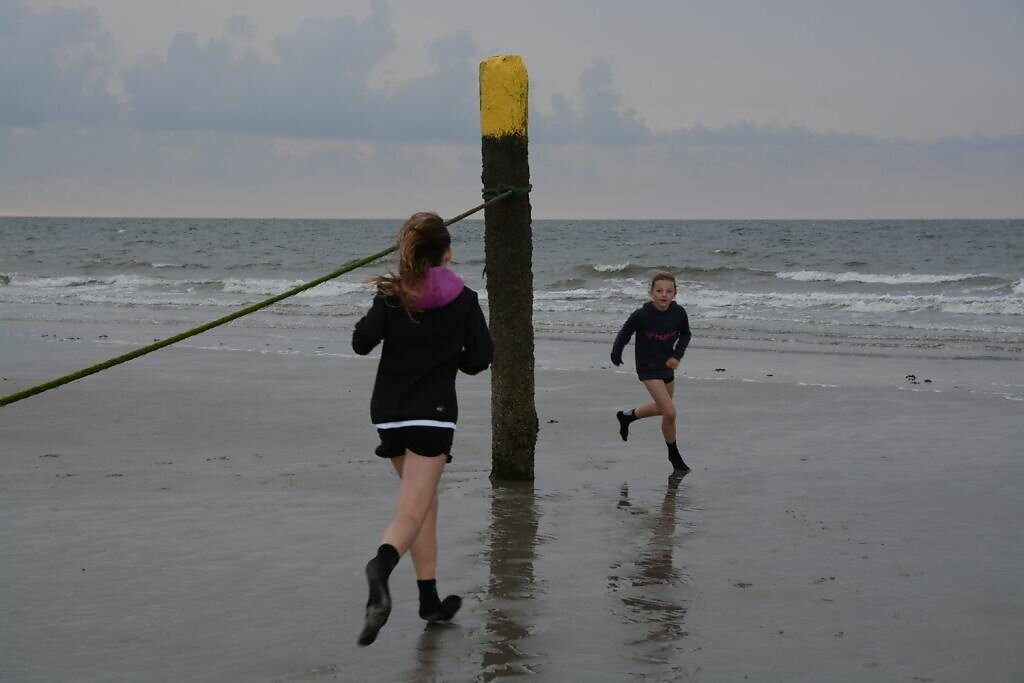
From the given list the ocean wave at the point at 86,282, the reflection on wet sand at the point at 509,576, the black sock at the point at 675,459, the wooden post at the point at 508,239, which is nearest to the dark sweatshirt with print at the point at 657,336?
the black sock at the point at 675,459

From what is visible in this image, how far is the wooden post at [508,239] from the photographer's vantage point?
7.03m

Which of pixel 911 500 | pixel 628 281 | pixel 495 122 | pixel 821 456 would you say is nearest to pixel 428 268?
pixel 495 122

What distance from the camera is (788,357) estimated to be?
663 inches

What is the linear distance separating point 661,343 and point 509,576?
339cm

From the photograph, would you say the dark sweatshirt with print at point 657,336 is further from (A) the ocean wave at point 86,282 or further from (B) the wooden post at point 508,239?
(A) the ocean wave at point 86,282

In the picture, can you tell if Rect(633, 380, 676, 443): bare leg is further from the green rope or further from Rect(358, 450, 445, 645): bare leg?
Rect(358, 450, 445, 645): bare leg

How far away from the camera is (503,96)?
23.1ft

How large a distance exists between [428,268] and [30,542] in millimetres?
2913

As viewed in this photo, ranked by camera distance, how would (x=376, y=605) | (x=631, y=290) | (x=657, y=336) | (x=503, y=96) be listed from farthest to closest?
(x=631, y=290), (x=657, y=336), (x=503, y=96), (x=376, y=605)

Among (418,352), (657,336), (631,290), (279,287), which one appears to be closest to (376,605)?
(418,352)

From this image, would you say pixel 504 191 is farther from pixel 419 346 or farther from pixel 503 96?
pixel 419 346

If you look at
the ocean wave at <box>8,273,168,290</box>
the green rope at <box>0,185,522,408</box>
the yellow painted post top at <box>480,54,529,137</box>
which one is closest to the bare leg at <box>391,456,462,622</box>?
the green rope at <box>0,185,522,408</box>

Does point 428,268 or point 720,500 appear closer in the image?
point 428,268

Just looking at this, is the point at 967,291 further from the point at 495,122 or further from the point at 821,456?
the point at 495,122
